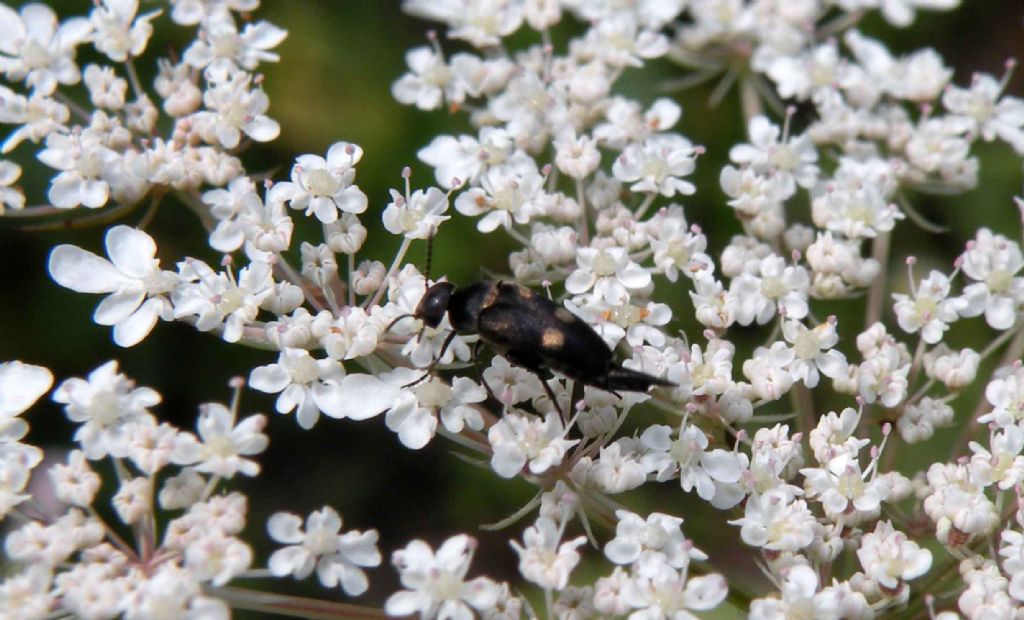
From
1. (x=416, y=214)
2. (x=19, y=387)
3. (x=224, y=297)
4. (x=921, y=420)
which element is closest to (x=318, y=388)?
(x=224, y=297)

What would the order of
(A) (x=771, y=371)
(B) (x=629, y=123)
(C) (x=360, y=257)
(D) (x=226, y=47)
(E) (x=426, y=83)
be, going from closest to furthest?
1. (A) (x=771, y=371)
2. (D) (x=226, y=47)
3. (B) (x=629, y=123)
4. (E) (x=426, y=83)
5. (C) (x=360, y=257)

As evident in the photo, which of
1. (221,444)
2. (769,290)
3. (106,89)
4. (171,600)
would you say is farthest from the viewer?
(106,89)

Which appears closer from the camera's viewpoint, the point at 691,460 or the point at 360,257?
→ the point at 691,460

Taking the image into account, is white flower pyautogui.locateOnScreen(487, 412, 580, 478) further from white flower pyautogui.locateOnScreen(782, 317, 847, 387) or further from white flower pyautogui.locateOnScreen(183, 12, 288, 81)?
white flower pyautogui.locateOnScreen(183, 12, 288, 81)

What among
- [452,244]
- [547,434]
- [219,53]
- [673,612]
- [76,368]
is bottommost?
[76,368]

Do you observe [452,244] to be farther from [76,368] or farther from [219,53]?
[76,368]

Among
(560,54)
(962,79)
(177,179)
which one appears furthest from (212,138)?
(962,79)

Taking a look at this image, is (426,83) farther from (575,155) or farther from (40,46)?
(40,46)
